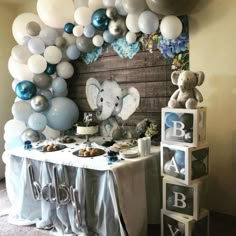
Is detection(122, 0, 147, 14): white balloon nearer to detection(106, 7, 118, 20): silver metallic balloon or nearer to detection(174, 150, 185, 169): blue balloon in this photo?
detection(106, 7, 118, 20): silver metallic balloon

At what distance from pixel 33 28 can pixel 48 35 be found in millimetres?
161

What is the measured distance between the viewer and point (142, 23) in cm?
260

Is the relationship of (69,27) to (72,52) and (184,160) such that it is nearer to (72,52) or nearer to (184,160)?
(72,52)

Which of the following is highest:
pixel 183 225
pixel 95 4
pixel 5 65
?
pixel 95 4

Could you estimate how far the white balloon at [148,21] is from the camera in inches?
101

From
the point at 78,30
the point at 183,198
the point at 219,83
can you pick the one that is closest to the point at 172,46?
the point at 219,83

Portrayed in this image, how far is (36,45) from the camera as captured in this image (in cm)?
309

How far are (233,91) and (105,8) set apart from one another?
54.9 inches

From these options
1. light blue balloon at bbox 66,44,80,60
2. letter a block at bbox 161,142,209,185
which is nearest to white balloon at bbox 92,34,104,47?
light blue balloon at bbox 66,44,80,60

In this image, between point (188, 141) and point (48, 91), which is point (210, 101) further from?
point (48, 91)

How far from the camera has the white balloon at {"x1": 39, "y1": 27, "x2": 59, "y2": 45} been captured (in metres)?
A: 3.14

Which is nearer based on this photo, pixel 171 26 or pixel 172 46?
pixel 171 26

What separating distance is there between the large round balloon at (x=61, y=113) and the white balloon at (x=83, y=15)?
86 cm

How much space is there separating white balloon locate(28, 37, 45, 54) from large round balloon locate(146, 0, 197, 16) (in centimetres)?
122
